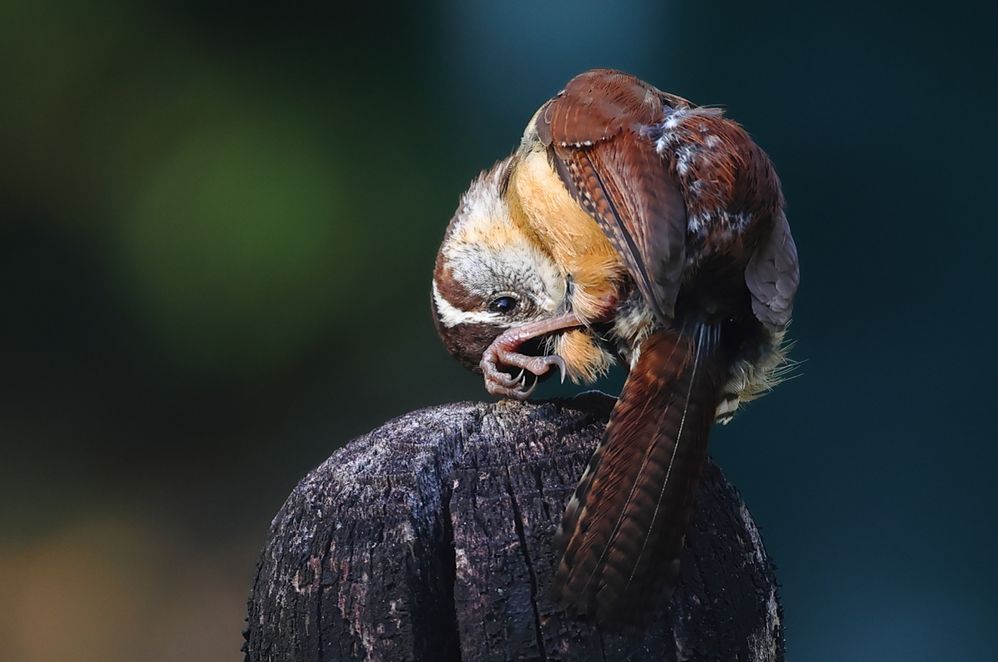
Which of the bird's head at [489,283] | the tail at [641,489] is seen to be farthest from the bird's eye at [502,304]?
the tail at [641,489]

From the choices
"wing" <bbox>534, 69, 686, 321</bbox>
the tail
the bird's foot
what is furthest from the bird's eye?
the tail

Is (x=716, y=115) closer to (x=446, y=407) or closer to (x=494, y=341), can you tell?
(x=494, y=341)

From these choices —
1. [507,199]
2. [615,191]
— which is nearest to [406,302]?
[507,199]

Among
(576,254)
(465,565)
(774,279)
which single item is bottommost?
(465,565)

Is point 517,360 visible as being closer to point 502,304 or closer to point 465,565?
point 502,304

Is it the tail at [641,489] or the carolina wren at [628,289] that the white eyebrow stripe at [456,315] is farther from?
the tail at [641,489]

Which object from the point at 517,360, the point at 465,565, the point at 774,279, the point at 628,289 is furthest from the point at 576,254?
the point at 465,565
